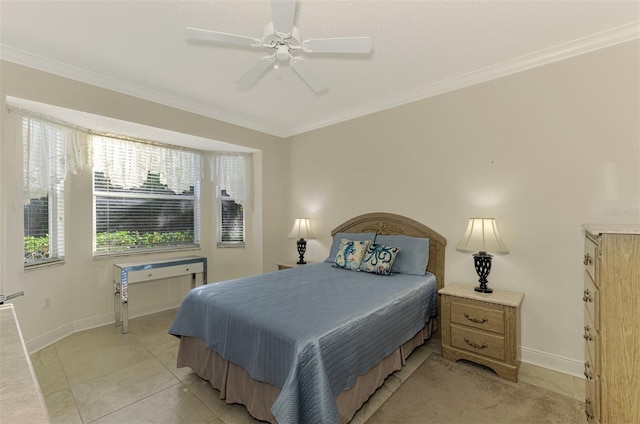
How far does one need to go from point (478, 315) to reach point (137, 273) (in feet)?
12.1

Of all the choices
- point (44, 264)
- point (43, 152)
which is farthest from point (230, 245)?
point (43, 152)

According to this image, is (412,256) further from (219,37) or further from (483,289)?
(219,37)

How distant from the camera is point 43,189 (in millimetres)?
2779

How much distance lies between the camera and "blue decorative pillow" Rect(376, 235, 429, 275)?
2990 mm

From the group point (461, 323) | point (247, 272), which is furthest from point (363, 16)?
point (247, 272)

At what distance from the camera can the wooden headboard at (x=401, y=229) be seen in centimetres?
307

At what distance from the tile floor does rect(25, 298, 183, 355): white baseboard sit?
0.09 meters

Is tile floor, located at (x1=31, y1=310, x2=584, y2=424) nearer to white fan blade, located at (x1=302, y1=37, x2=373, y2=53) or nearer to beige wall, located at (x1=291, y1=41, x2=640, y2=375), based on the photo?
beige wall, located at (x1=291, y1=41, x2=640, y2=375)

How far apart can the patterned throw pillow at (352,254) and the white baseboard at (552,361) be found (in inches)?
65.3

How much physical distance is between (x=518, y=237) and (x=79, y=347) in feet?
14.5

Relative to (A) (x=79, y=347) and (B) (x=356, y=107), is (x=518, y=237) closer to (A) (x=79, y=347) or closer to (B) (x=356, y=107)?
(B) (x=356, y=107)

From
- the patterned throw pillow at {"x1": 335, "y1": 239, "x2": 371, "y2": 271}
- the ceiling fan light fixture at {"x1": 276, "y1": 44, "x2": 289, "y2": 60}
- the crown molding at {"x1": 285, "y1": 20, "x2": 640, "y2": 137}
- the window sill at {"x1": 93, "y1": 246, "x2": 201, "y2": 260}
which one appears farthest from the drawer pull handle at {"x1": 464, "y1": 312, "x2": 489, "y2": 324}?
the window sill at {"x1": 93, "y1": 246, "x2": 201, "y2": 260}

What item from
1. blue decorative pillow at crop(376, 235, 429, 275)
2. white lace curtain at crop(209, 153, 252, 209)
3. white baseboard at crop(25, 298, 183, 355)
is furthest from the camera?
white lace curtain at crop(209, 153, 252, 209)

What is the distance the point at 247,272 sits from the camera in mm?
4695
